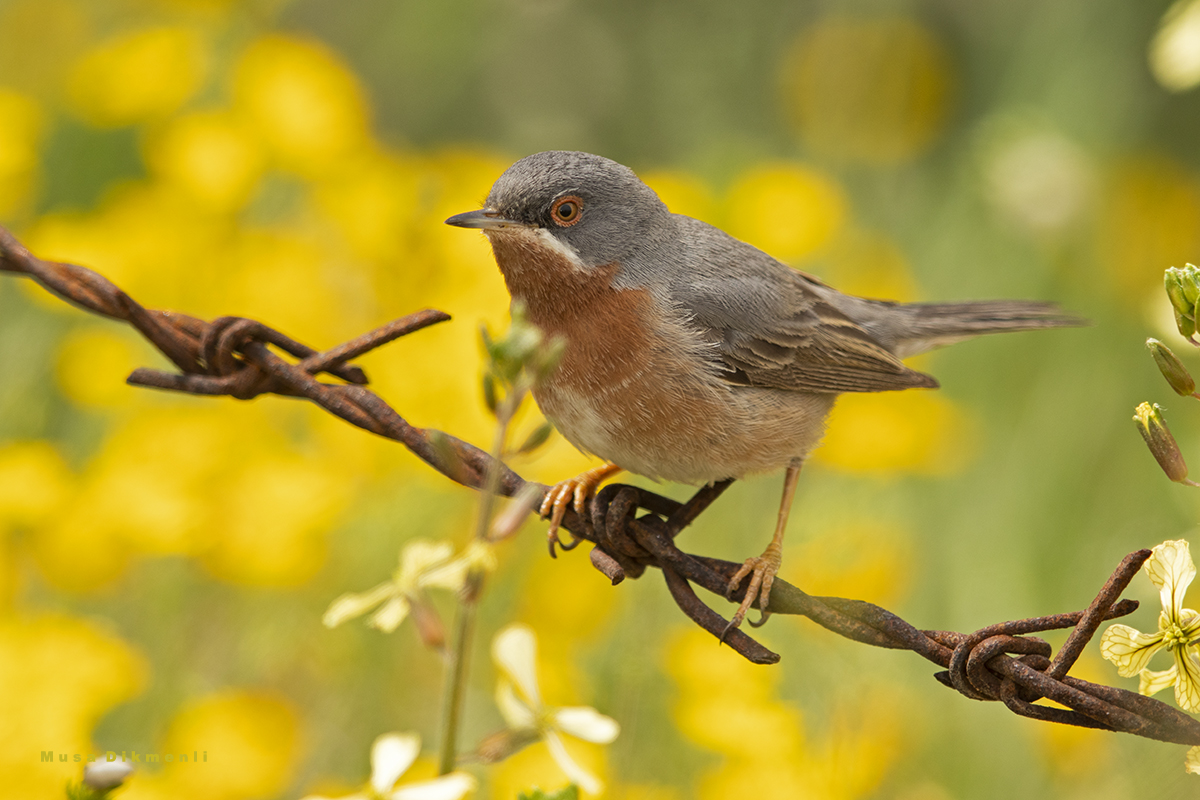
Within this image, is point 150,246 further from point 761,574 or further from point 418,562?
point 418,562

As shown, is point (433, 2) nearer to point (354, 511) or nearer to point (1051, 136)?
point (1051, 136)

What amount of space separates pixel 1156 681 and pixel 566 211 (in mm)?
1917

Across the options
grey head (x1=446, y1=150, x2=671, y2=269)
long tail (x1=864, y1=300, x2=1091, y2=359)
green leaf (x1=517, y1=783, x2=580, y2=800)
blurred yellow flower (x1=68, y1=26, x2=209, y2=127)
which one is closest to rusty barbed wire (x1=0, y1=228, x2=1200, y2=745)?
green leaf (x1=517, y1=783, x2=580, y2=800)

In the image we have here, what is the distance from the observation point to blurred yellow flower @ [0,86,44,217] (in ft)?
14.5

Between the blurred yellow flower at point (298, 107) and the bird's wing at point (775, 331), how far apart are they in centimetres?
238

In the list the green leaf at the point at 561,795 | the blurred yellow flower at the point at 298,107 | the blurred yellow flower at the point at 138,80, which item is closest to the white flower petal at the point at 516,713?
the green leaf at the point at 561,795

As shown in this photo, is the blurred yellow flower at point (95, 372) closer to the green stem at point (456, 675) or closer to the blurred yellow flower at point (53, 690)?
the blurred yellow flower at point (53, 690)

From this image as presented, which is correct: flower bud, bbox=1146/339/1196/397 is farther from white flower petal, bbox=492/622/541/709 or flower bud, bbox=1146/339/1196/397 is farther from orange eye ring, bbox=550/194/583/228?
orange eye ring, bbox=550/194/583/228

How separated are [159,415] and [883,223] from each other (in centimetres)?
405

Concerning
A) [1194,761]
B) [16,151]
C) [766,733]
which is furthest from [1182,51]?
[16,151]

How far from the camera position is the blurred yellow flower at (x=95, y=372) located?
3.90 metres

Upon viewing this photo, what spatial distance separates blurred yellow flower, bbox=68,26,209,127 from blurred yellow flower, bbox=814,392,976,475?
3.32 metres

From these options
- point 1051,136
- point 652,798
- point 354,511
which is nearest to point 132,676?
point 354,511

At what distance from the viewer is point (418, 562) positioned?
145 centimetres
